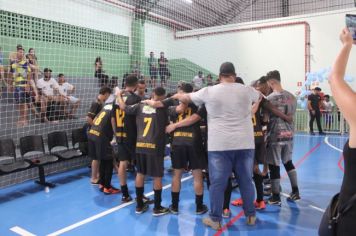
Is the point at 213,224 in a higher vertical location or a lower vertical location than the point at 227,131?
lower

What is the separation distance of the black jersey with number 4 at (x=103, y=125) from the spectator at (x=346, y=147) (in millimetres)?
4242

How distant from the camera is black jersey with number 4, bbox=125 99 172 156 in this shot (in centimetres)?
418

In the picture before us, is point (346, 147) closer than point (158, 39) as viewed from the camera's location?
Yes

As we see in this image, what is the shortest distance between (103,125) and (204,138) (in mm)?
1862

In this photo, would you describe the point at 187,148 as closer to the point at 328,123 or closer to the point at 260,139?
the point at 260,139

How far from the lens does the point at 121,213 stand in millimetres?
4379

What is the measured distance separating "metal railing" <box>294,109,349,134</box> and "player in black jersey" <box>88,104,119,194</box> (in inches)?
388

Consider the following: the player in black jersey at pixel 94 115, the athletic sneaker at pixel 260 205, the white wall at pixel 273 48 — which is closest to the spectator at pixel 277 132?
the athletic sneaker at pixel 260 205

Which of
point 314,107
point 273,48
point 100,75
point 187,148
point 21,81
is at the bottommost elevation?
point 187,148

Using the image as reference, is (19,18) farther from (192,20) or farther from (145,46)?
(192,20)

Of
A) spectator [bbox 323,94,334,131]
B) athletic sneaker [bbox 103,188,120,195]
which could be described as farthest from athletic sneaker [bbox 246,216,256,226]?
spectator [bbox 323,94,334,131]

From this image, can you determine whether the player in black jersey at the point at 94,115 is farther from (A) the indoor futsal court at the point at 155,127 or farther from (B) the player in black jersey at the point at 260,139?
(B) the player in black jersey at the point at 260,139

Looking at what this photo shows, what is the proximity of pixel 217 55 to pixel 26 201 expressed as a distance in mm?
12612

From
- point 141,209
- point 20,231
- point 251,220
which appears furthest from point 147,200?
point 20,231
